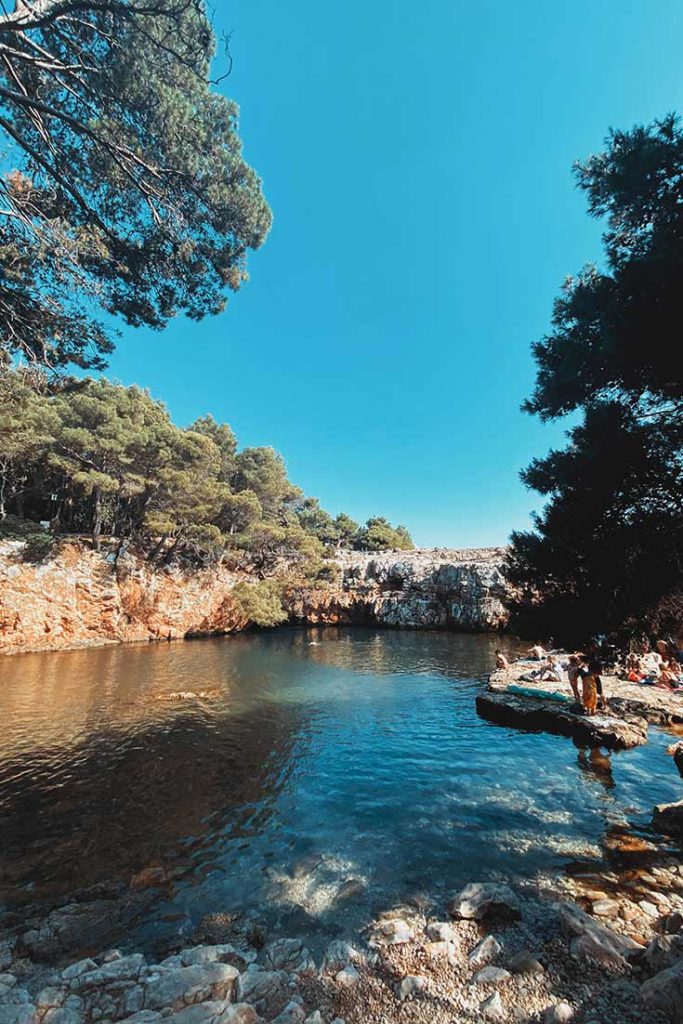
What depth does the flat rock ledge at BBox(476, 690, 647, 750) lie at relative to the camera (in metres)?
11.7

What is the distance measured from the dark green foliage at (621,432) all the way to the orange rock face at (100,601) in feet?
95.5

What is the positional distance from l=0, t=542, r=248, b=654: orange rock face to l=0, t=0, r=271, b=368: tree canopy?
22.3 m

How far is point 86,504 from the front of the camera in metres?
36.4

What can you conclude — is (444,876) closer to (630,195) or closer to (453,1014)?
(453,1014)

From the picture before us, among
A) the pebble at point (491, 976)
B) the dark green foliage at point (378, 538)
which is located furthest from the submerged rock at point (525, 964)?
the dark green foliage at point (378, 538)

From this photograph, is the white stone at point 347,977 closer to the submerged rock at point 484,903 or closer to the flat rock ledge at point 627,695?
the submerged rock at point 484,903

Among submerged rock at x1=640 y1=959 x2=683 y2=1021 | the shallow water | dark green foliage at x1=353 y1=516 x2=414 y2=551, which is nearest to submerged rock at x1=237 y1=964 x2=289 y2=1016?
the shallow water

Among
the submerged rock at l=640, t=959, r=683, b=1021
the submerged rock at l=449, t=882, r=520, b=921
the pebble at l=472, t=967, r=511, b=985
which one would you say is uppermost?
the submerged rock at l=640, t=959, r=683, b=1021

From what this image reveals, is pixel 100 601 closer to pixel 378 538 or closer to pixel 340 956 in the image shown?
pixel 340 956

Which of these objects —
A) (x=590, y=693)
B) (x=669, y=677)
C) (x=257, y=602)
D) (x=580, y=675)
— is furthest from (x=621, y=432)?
(x=257, y=602)

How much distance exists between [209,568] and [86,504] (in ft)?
40.2

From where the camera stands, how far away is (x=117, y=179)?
378 inches

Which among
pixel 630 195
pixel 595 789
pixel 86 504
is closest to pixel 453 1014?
pixel 595 789

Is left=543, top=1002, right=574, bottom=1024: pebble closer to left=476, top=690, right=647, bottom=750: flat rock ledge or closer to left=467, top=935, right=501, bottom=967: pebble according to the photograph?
left=467, top=935, right=501, bottom=967: pebble
